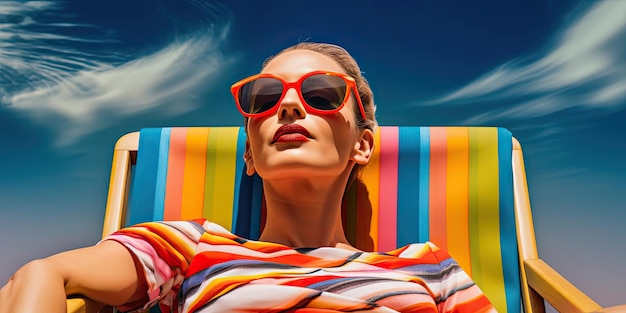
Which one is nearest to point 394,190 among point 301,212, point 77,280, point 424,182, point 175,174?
point 424,182

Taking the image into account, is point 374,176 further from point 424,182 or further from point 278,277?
point 278,277

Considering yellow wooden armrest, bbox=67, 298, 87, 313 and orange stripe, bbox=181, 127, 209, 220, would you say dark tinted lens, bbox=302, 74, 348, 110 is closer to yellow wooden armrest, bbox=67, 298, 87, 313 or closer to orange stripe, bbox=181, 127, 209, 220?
orange stripe, bbox=181, 127, 209, 220

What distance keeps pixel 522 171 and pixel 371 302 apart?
3.43ft

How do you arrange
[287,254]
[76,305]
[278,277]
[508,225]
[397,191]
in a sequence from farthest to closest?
[397,191] < [508,225] < [287,254] < [278,277] < [76,305]

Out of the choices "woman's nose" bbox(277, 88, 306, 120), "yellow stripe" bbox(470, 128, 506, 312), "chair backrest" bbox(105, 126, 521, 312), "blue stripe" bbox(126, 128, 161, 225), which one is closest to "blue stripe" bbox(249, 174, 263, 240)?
"chair backrest" bbox(105, 126, 521, 312)

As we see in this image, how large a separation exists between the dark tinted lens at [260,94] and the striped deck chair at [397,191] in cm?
40

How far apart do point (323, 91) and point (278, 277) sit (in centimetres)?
63

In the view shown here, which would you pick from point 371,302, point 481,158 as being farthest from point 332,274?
point 481,158

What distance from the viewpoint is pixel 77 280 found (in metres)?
1.05

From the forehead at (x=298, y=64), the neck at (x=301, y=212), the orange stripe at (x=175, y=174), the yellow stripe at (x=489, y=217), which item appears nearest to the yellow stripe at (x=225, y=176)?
the orange stripe at (x=175, y=174)

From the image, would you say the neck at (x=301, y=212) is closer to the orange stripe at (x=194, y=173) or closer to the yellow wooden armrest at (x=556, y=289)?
the orange stripe at (x=194, y=173)

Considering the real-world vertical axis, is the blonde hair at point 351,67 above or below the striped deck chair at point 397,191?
above

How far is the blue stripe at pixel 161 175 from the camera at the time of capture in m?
1.93

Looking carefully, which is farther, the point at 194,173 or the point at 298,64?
the point at 194,173
